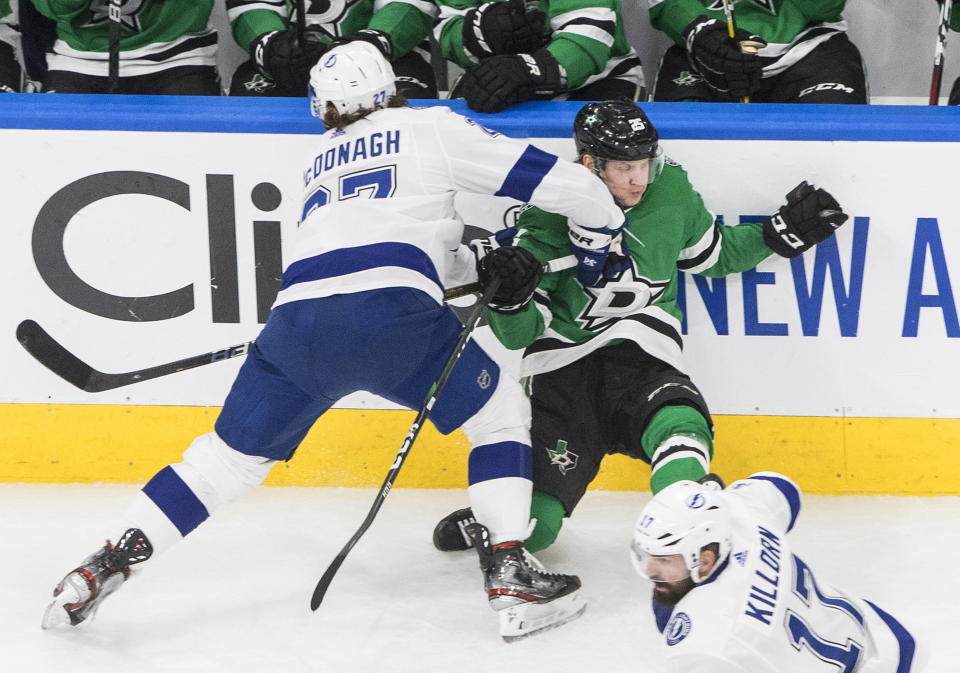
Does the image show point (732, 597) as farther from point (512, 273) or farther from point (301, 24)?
point (301, 24)

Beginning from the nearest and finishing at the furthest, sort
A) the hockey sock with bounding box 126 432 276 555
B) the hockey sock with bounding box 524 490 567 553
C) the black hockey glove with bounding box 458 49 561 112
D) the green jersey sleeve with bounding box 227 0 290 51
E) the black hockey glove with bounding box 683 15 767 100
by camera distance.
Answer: the hockey sock with bounding box 126 432 276 555, the hockey sock with bounding box 524 490 567 553, the black hockey glove with bounding box 458 49 561 112, the black hockey glove with bounding box 683 15 767 100, the green jersey sleeve with bounding box 227 0 290 51

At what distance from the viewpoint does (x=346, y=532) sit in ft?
9.57

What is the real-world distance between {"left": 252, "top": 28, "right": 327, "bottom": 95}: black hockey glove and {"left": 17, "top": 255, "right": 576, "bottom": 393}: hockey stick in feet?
3.40

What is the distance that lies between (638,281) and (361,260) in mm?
680

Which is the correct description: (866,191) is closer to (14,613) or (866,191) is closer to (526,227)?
(526,227)

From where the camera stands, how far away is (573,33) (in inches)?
123

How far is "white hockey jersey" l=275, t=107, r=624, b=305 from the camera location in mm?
2361

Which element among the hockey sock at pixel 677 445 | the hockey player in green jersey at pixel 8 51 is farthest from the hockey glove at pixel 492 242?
the hockey player in green jersey at pixel 8 51

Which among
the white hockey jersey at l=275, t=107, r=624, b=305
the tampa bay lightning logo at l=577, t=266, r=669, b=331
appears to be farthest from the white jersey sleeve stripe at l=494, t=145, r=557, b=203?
the tampa bay lightning logo at l=577, t=266, r=669, b=331

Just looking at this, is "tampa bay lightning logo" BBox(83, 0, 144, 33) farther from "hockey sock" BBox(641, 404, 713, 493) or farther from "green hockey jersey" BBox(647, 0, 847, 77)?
"hockey sock" BBox(641, 404, 713, 493)

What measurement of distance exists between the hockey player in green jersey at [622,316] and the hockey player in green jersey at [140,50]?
53.2 inches

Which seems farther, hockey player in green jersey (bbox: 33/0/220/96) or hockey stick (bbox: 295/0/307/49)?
hockey player in green jersey (bbox: 33/0/220/96)

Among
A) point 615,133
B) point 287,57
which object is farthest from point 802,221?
point 287,57

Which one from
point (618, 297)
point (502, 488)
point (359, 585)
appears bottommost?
point (359, 585)
